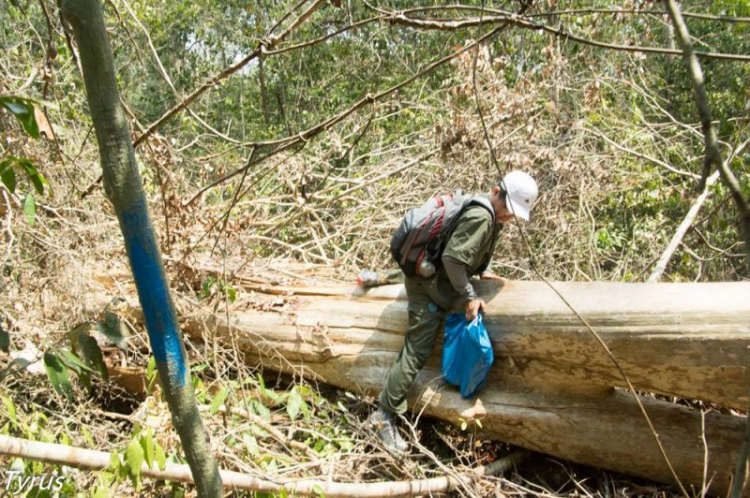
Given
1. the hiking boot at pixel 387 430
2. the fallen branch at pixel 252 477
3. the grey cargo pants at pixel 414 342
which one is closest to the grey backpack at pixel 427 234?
the grey cargo pants at pixel 414 342

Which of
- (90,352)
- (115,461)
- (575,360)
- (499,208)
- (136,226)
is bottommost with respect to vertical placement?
(575,360)

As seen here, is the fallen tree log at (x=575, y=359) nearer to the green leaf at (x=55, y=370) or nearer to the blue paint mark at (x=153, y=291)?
the green leaf at (x=55, y=370)

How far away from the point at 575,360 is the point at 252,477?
6.57ft

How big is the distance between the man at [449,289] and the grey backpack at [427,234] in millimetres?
77

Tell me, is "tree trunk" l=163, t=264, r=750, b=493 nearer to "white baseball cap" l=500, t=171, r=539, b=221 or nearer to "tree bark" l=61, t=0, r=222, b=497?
"white baseball cap" l=500, t=171, r=539, b=221

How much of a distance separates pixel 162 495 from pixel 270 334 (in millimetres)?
1433

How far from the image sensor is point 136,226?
1168 mm

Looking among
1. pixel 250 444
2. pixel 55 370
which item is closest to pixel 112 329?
pixel 55 370

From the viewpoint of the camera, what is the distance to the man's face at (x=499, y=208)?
3676 mm

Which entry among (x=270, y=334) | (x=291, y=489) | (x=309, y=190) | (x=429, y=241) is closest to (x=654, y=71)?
(x=309, y=190)

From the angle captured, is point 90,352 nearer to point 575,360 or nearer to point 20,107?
point 20,107

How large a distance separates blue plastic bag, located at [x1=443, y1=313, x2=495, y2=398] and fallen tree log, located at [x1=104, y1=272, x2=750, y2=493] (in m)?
0.12

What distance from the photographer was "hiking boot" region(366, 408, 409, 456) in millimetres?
3979

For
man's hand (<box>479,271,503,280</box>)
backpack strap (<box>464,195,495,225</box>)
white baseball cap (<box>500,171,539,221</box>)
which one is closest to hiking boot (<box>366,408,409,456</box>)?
man's hand (<box>479,271,503,280</box>)
